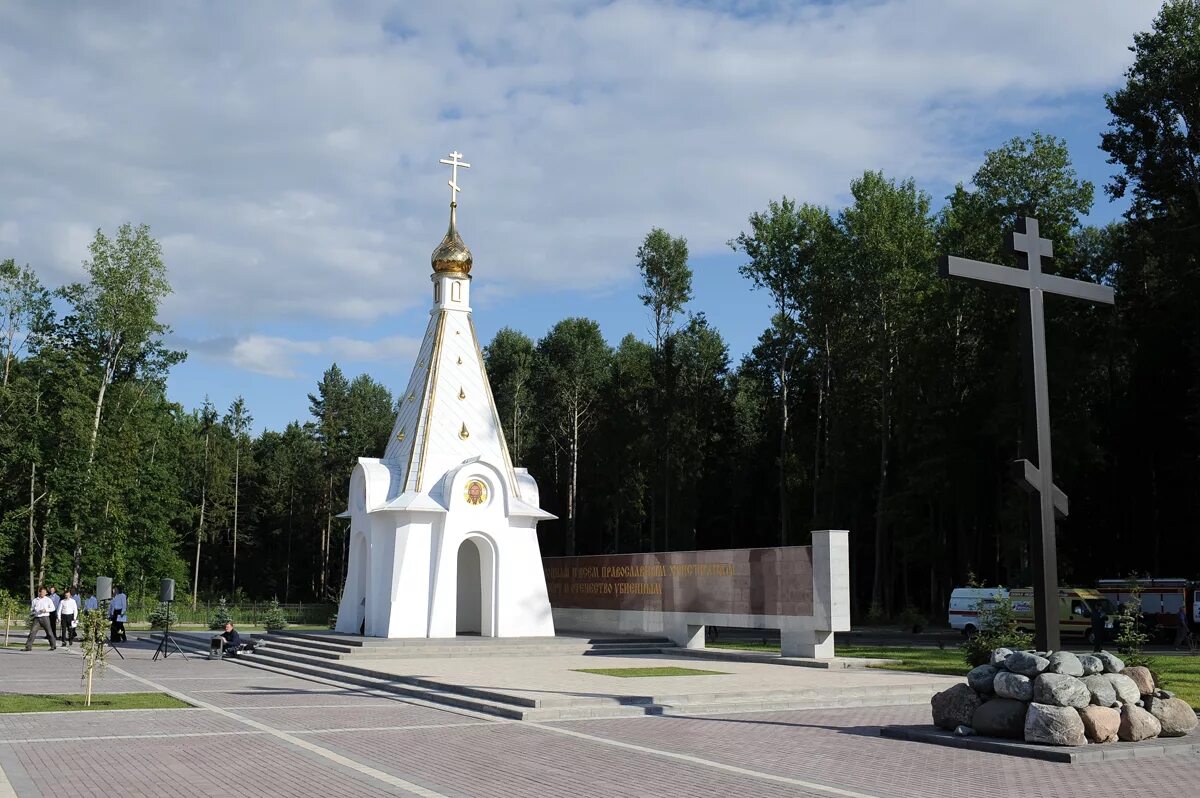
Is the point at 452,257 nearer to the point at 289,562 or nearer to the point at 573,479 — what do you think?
the point at 573,479

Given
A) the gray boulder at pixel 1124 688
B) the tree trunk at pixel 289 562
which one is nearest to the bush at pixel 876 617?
the gray boulder at pixel 1124 688

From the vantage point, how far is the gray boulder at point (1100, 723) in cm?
1072

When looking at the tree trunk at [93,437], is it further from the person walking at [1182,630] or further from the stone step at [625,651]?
the person walking at [1182,630]

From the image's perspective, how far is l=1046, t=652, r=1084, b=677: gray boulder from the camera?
11.0m

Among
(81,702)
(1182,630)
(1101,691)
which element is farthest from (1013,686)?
(1182,630)

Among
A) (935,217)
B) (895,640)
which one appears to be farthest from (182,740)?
(935,217)

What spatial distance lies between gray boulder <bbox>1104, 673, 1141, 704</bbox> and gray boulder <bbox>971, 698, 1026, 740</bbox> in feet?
3.15

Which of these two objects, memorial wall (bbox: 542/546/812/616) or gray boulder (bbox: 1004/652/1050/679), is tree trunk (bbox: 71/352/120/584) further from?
gray boulder (bbox: 1004/652/1050/679)

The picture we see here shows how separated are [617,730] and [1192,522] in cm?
3369

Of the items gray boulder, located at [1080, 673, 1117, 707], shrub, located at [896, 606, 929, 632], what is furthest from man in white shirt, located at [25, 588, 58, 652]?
shrub, located at [896, 606, 929, 632]

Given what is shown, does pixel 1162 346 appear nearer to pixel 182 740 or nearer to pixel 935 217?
pixel 935 217

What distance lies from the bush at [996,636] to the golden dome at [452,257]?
16413 mm

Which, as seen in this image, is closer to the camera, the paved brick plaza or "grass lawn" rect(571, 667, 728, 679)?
the paved brick plaza

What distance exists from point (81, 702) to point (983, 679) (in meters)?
11.7
